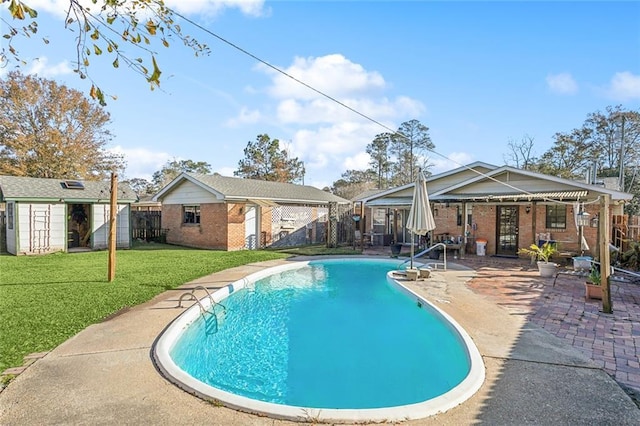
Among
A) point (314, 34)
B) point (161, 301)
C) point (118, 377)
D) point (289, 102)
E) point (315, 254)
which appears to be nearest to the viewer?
point (118, 377)

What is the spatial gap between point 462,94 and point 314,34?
817cm

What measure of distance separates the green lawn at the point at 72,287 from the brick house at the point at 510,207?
9.28 m

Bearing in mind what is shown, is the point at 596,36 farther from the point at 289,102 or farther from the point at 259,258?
the point at 259,258

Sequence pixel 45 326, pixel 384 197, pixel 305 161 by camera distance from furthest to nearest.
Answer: pixel 305 161 < pixel 384 197 < pixel 45 326

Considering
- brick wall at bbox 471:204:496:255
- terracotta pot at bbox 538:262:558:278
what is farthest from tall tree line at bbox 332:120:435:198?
terracotta pot at bbox 538:262:558:278

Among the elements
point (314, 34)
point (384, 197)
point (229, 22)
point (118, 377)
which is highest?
point (314, 34)

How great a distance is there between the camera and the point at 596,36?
485 inches

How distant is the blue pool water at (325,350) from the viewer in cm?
573

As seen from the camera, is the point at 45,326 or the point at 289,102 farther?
the point at 289,102

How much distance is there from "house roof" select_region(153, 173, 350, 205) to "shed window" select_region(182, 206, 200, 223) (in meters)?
1.68

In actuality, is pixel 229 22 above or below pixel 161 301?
above

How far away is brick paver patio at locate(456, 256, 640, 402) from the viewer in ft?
18.6

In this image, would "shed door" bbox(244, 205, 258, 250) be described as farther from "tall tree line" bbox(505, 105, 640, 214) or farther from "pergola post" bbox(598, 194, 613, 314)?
"tall tree line" bbox(505, 105, 640, 214)

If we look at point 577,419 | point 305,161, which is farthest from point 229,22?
point 305,161
